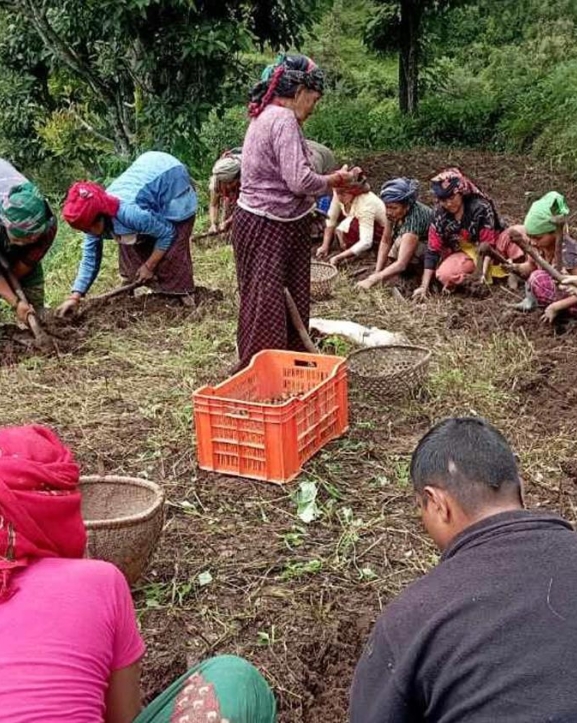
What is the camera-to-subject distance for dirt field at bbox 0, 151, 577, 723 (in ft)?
9.10

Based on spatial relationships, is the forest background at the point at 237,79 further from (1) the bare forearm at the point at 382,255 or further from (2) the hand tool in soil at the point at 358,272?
(1) the bare forearm at the point at 382,255

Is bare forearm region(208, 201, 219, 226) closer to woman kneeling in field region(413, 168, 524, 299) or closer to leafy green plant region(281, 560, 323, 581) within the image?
woman kneeling in field region(413, 168, 524, 299)

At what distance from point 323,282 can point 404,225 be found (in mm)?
780

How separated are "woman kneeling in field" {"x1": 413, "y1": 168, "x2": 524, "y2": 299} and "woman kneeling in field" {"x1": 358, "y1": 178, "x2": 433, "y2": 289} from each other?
197 mm

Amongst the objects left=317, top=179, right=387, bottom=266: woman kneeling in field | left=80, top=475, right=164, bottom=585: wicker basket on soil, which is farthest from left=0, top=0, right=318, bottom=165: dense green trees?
left=80, top=475, right=164, bottom=585: wicker basket on soil

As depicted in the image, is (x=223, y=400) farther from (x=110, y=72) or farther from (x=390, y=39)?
(x=390, y=39)

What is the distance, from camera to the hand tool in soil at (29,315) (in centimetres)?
531

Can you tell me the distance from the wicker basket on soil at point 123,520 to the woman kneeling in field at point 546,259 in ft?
9.46

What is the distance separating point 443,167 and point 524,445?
724 cm

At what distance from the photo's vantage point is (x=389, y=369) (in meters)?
4.70

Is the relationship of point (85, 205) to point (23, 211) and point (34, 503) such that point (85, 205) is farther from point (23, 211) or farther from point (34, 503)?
point (34, 503)

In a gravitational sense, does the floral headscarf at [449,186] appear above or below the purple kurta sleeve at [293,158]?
below

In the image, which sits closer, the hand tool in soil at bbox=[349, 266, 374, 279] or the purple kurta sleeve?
the purple kurta sleeve

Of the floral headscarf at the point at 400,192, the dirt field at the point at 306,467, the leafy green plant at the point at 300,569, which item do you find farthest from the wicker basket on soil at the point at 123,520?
the floral headscarf at the point at 400,192
